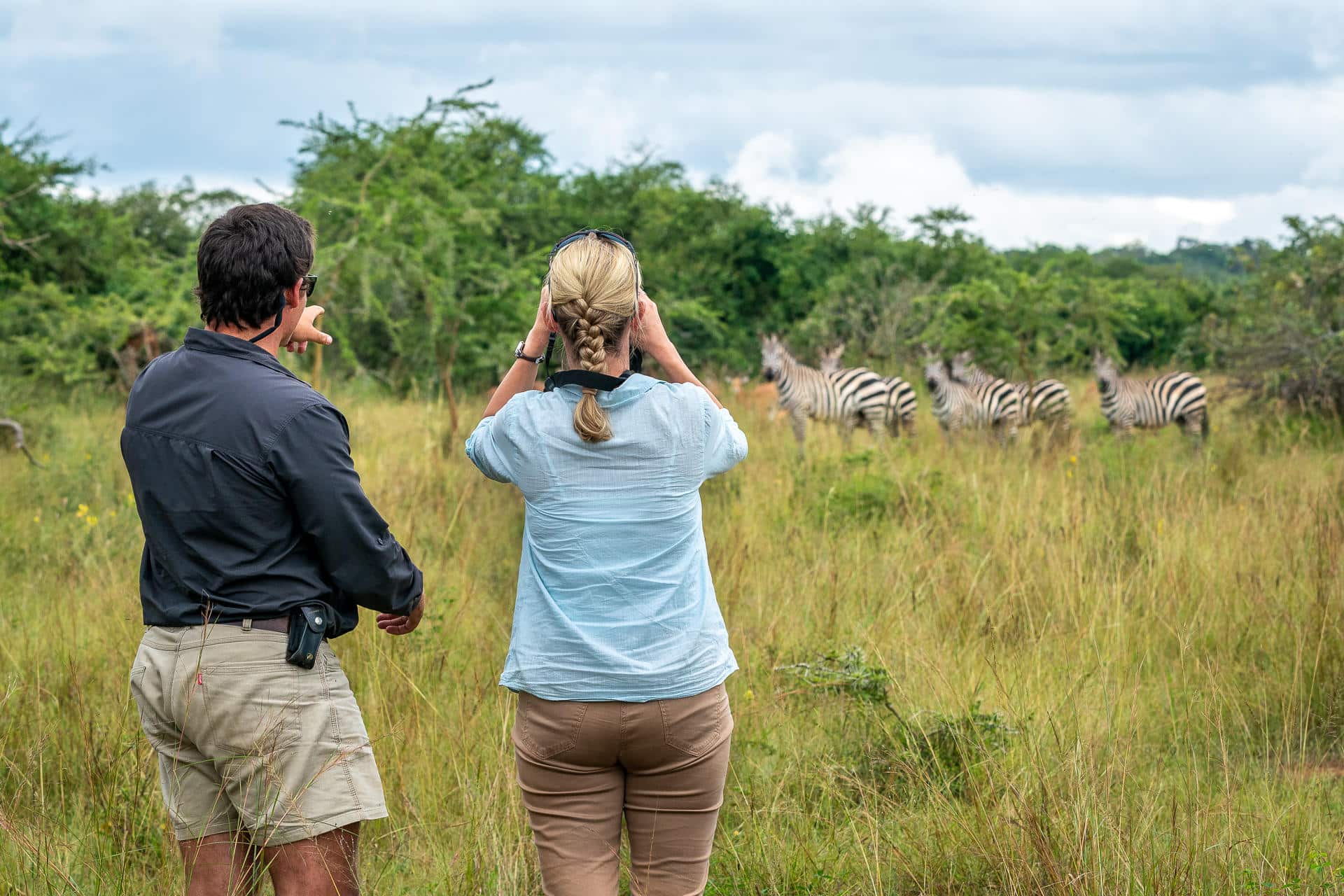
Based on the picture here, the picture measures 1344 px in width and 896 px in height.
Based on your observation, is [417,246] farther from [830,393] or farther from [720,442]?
[720,442]

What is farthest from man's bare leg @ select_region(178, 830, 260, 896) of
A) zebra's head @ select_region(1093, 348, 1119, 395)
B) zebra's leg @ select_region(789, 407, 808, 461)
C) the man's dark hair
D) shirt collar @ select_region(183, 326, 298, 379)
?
zebra's head @ select_region(1093, 348, 1119, 395)

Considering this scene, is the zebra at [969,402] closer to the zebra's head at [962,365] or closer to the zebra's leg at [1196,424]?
the zebra's head at [962,365]

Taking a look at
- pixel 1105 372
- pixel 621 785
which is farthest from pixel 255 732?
pixel 1105 372

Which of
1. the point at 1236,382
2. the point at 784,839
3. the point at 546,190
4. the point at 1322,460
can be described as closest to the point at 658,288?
the point at 546,190

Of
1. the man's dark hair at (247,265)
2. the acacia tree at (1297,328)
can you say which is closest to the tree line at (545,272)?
the acacia tree at (1297,328)

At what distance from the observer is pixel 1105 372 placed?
12.6 metres

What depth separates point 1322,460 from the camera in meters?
8.62

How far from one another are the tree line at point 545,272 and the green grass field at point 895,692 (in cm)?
370

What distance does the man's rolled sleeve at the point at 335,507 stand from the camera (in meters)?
2.21

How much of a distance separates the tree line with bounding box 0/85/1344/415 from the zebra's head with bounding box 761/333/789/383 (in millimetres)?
851

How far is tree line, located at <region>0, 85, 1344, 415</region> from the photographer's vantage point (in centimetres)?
1076

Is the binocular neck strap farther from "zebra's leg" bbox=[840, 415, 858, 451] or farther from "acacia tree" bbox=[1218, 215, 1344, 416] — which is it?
"acacia tree" bbox=[1218, 215, 1344, 416]

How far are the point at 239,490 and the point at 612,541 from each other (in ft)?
2.46

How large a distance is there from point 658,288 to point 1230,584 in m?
13.7
